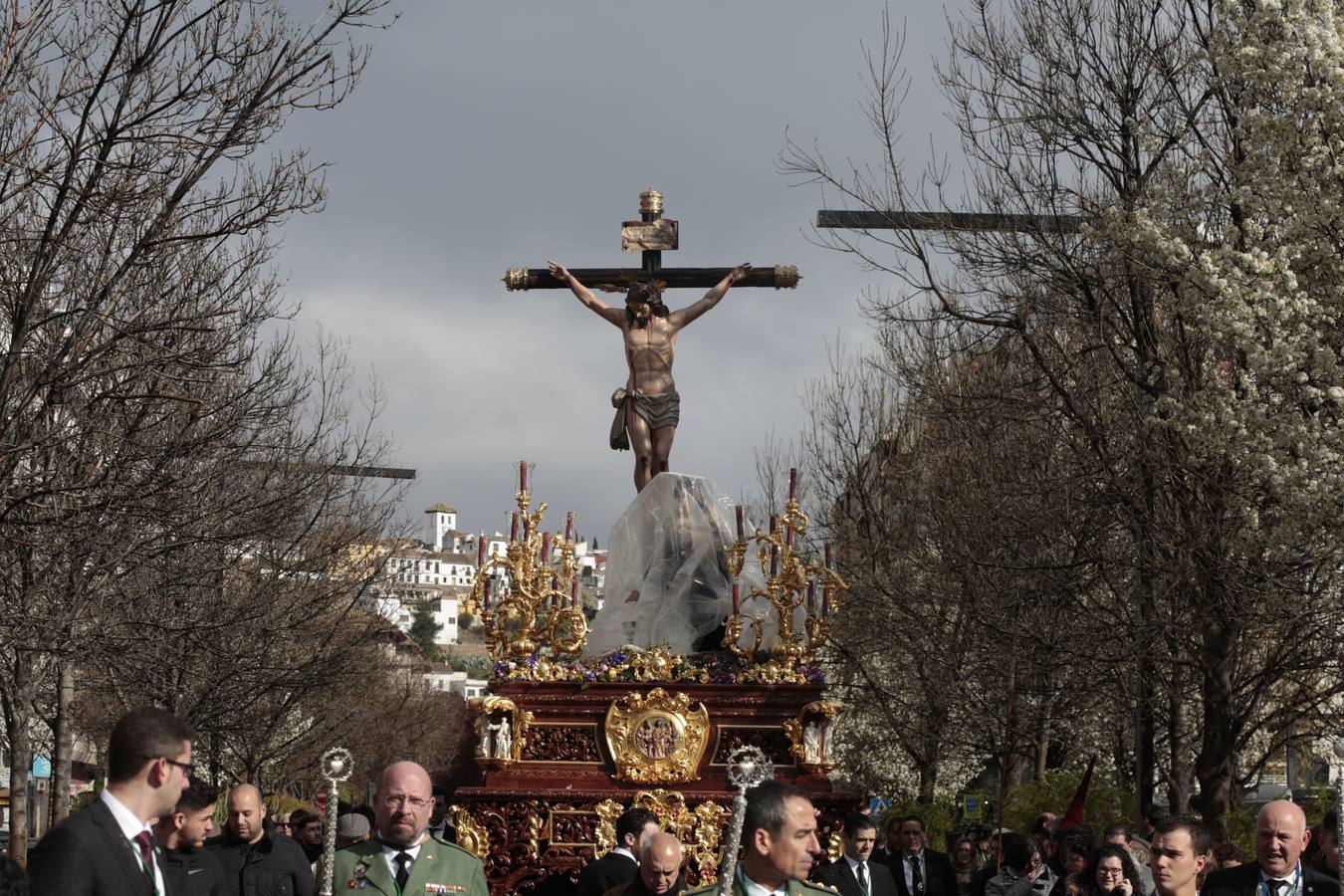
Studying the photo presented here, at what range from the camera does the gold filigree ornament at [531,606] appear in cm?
1641

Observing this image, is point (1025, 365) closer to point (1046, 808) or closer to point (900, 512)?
point (1046, 808)

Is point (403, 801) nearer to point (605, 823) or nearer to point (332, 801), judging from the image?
point (332, 801)

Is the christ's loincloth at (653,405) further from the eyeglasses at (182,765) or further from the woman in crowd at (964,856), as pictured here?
the eyeglasses at (182,765)

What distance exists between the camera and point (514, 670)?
16.3 metres

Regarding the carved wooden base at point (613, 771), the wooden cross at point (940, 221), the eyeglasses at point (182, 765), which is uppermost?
the wooden cross at point (940, 221)

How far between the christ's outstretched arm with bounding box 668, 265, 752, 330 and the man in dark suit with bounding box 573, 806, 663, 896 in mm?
7836

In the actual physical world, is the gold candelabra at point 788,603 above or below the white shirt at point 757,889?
above

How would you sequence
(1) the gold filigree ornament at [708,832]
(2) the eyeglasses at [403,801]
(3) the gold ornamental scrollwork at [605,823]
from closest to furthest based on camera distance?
(2) the eyeglasses at [403,801]
(1) the gold filigree ornament at [708,832]
(3) the gold ornamental scrollwork at [605,823]

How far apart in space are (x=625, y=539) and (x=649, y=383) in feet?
4.97

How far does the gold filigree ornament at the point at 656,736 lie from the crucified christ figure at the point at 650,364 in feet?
9.07

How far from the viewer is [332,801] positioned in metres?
7.22

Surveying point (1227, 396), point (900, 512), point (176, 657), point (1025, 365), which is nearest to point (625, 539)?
point (1227, 396)

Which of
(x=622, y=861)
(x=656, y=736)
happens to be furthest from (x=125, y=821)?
(x=656, y=736)

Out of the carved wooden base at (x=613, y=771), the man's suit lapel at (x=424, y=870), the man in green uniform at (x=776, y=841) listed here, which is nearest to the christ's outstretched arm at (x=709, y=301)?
the carved wooden base at (x=613, y=771)
